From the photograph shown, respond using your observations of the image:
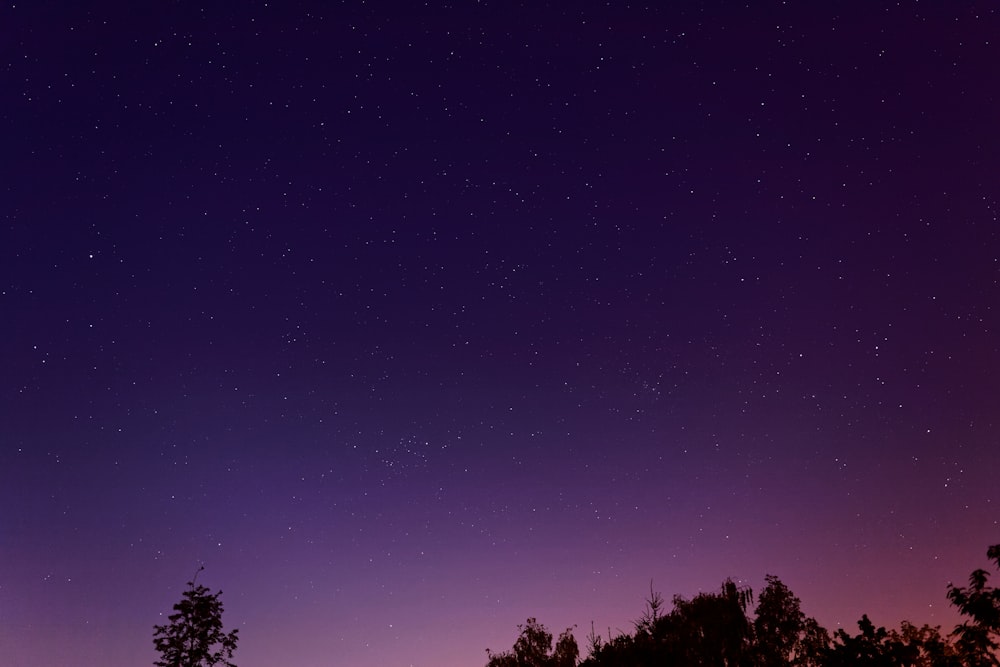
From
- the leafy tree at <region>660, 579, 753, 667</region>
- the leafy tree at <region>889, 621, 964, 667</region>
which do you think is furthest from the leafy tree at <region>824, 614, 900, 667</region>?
the leafy tree at <region>660, 579, 753, 667</region>

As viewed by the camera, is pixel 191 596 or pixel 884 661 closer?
pixel 884 661

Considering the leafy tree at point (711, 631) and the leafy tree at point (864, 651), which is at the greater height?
the leafy tree at point (711, 631)

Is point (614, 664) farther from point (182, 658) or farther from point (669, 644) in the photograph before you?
point (182, 658)

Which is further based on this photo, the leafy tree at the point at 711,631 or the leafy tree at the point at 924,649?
the leafy tree at the point at 711,631

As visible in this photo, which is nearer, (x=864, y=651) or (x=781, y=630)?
(x=864, y=651)

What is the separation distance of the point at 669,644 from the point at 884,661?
20571 mm

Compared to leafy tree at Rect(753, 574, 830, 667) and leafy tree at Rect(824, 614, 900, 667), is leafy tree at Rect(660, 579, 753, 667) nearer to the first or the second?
leafy tree at Rect(753, 574, 830, 667)

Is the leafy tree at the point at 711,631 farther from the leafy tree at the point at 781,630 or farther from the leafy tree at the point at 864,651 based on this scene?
the leafy tree at the point at 864,651

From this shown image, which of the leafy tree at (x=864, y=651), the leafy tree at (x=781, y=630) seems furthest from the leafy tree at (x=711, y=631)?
the leafy tree at (x=864, y=651)

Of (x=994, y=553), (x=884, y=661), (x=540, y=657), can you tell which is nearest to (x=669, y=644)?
(x=540, y=657)

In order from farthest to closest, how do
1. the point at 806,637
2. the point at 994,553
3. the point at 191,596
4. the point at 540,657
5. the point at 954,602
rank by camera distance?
the point at 540,657, the point at 191,596, the point at 806,637, the point at 954,602, the point at 994,553

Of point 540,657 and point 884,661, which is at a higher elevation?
point 540,657

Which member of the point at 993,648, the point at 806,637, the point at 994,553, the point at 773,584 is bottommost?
the point at 993,648

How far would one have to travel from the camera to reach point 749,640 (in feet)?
139
